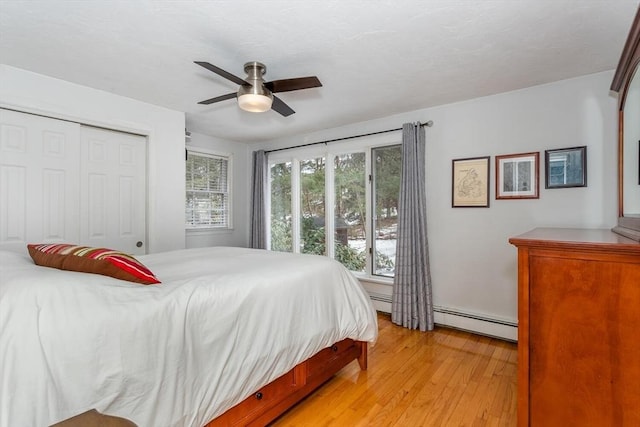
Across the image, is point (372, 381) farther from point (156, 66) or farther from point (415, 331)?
point (156, 66)

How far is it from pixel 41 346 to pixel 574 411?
6.40 ft

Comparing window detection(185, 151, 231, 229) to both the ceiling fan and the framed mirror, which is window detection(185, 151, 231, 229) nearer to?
the ceiling fan

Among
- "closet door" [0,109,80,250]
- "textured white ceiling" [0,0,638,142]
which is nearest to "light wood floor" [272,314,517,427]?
"textured white ceiling" [0,0,638,142]

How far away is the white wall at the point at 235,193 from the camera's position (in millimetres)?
4363

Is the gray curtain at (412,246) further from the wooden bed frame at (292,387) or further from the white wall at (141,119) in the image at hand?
the white wall at (141,119)

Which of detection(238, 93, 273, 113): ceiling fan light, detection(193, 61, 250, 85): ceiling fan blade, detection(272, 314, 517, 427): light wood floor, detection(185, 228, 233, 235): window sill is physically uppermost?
detection(193, 61, 250, 85): ceiling fan blade

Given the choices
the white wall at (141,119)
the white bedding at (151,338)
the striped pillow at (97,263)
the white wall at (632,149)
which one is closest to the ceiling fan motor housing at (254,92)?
the white bedding at (151,338)

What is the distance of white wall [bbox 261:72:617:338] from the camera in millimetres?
2477

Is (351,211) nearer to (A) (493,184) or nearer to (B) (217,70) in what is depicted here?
(A) (493,184)

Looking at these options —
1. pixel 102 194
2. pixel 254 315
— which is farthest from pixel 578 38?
pixel 102 194

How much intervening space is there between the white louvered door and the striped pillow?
1560 millimetres

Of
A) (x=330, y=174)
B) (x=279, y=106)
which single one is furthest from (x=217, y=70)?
(x=330, y=174)

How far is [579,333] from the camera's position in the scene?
122cm

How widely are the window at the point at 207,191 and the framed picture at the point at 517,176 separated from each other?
3699mm
